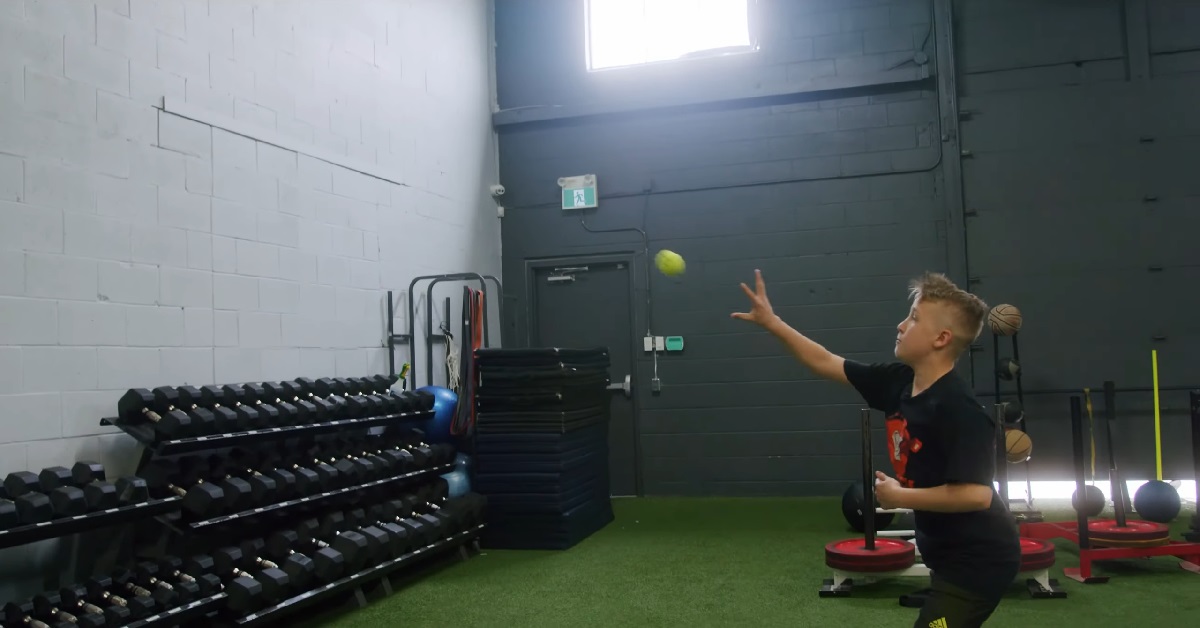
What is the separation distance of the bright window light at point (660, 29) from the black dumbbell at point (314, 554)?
15.6ft

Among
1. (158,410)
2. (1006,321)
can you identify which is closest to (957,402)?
(158,410)

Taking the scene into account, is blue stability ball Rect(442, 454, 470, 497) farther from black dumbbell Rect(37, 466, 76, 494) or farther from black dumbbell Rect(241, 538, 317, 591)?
black dumbbell Rect(37, 466, 76, 494)

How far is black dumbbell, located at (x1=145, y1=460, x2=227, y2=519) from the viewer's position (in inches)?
138

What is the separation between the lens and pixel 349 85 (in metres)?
5.55

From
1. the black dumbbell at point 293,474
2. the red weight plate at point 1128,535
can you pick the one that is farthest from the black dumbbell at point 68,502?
the red weight plate at point 1128,535

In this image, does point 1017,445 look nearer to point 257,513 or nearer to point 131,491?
point 257,513

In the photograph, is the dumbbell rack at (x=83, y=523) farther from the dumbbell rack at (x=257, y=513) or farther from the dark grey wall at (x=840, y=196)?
the dark grey wall at (x=840, y=196)

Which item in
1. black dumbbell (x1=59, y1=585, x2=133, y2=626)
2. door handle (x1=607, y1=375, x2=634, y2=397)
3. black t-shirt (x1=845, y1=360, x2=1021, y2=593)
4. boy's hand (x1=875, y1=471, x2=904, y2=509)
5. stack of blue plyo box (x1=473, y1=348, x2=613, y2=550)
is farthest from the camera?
door handle (x1=607, y1=375, x2=634, y2=397)

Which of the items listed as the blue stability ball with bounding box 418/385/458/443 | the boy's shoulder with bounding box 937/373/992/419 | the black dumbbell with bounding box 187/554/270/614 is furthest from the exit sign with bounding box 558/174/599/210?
the boy's shoulder with bounding box 937/373/992/419

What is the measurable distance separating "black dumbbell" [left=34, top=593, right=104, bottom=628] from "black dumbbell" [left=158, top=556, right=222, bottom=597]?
0.40 meters

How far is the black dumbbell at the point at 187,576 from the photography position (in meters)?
3.43

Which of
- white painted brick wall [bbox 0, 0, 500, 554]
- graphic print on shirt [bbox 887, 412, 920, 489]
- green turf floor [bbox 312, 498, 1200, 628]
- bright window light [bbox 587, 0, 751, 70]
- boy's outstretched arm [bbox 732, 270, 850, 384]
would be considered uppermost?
bright window light [bbox 587, 0, 751, 70]

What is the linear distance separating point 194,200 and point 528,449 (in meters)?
2.31

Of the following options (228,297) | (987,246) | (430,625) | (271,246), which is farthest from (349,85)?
(987,246)
